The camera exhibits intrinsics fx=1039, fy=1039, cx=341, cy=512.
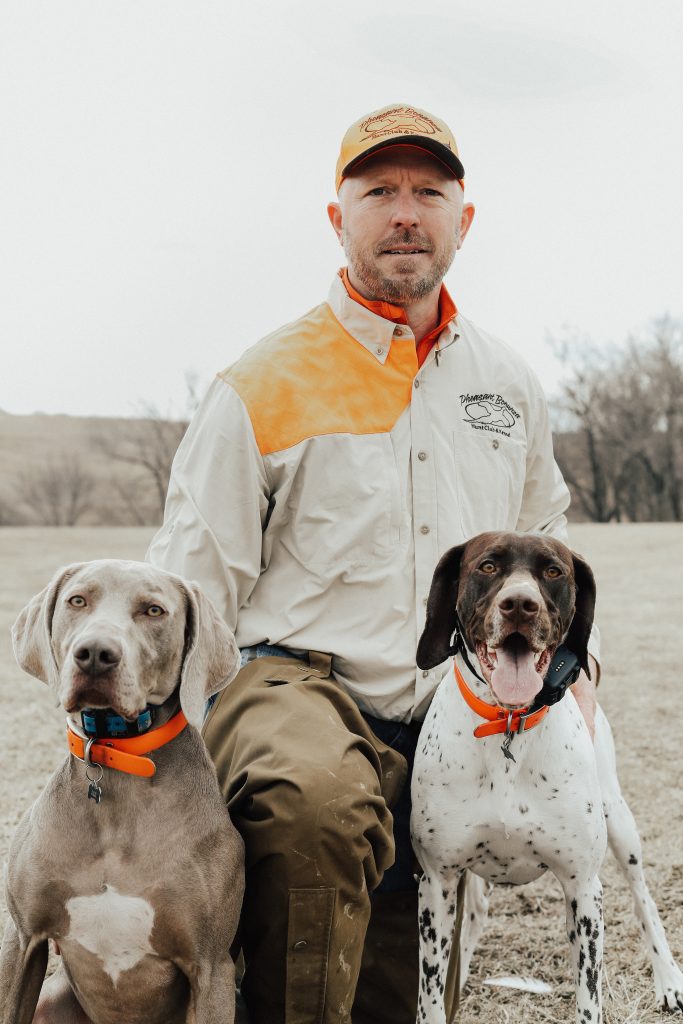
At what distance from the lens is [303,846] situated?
276 centimetres

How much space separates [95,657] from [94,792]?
410 millimetres

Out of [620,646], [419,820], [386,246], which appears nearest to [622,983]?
[419,820]

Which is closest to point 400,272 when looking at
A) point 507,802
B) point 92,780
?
point 507,802

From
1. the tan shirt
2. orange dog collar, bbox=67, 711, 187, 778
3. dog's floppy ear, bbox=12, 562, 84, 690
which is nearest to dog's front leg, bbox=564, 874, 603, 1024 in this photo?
the tan shirt

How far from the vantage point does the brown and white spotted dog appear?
3119mm

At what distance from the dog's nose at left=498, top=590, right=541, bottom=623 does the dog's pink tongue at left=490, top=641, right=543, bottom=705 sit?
0.35ft

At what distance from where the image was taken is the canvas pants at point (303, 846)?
2.77m

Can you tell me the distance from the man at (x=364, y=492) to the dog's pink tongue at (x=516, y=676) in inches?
17.9

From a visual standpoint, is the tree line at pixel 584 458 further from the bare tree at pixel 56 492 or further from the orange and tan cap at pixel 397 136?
the orange and tan cap at pixel 397 136

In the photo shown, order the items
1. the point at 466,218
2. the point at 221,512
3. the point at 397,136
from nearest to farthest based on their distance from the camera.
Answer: the point at 221,512
the point at 397,136
the point at 466,218

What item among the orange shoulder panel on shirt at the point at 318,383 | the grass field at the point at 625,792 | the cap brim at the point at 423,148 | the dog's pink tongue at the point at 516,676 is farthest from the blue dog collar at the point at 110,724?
the cap brim at the point at 423,148

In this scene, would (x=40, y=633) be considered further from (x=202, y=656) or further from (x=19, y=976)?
(x=19, y=976)

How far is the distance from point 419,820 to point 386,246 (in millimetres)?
2021

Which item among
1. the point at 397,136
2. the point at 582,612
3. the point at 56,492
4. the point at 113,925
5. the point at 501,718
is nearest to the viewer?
the point at 113,925
